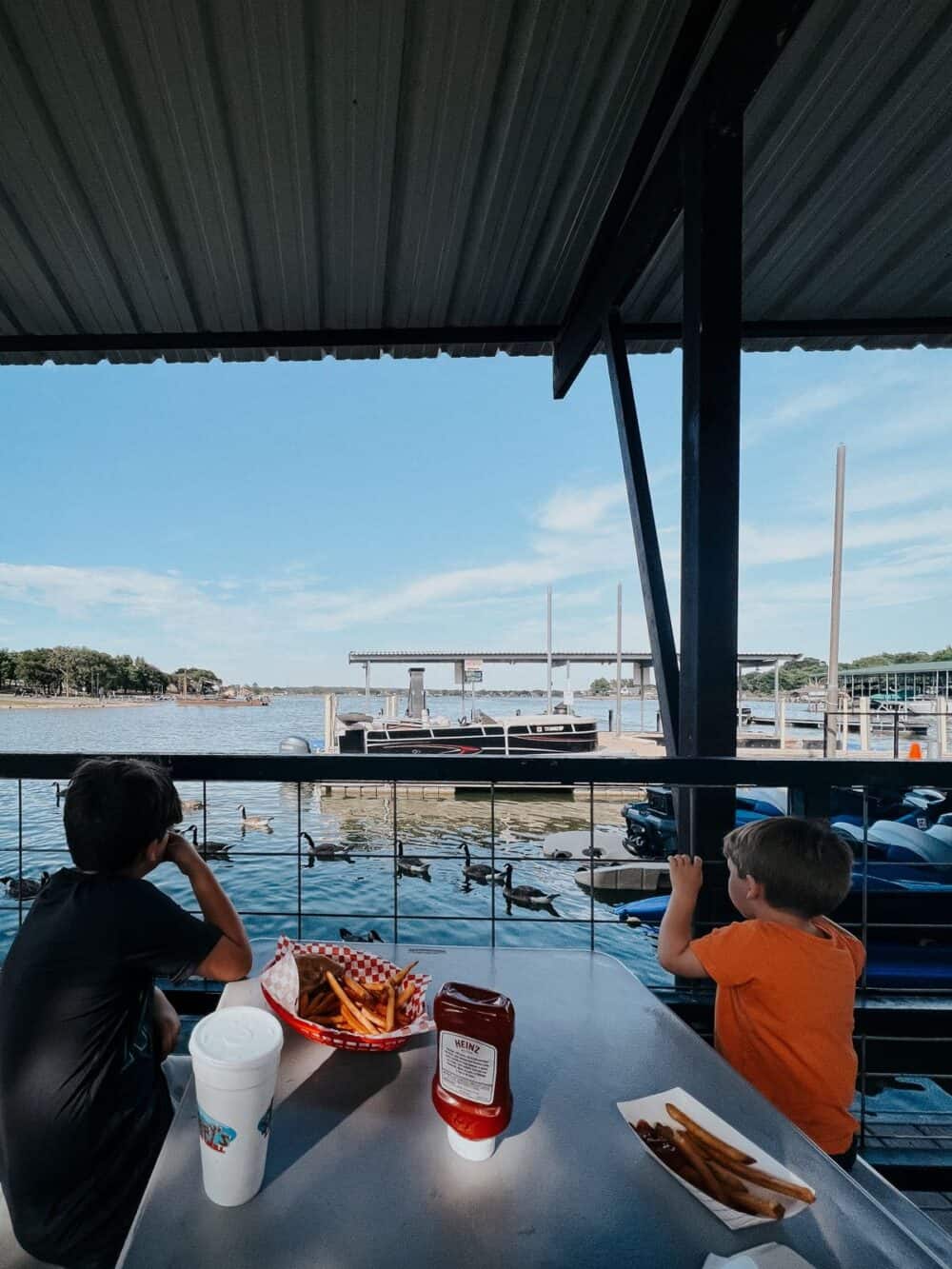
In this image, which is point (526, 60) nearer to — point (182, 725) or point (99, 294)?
point (99, 294)

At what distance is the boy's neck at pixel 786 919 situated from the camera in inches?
43.8

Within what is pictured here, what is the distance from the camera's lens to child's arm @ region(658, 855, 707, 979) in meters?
1.11

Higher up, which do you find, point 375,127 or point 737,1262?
point 375,127

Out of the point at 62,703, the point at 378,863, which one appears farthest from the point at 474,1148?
the point at 62,703

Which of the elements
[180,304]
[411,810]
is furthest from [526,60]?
[411,810]

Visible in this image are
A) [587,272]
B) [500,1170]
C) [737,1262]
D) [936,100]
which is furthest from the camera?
[587,272]

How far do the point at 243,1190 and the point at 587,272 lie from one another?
295cm

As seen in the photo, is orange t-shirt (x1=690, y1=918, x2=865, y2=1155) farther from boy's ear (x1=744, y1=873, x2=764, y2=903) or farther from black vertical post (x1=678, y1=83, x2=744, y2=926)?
black vertical post (x1=678, y1=83, x2=744, y2=926)

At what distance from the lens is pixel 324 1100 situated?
746 millimetres

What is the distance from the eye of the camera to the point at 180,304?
8.95 feet

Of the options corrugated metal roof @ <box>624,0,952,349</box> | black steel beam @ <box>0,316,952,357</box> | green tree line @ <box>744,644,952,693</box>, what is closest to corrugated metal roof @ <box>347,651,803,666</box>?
green tree line @ <box>744,644,952,693</box>

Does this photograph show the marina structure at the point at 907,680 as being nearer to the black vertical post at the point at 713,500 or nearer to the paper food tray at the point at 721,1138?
the black vertical post at the point at 713,500

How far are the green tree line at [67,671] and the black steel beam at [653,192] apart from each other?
161 ft

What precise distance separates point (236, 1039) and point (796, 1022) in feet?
3.04
